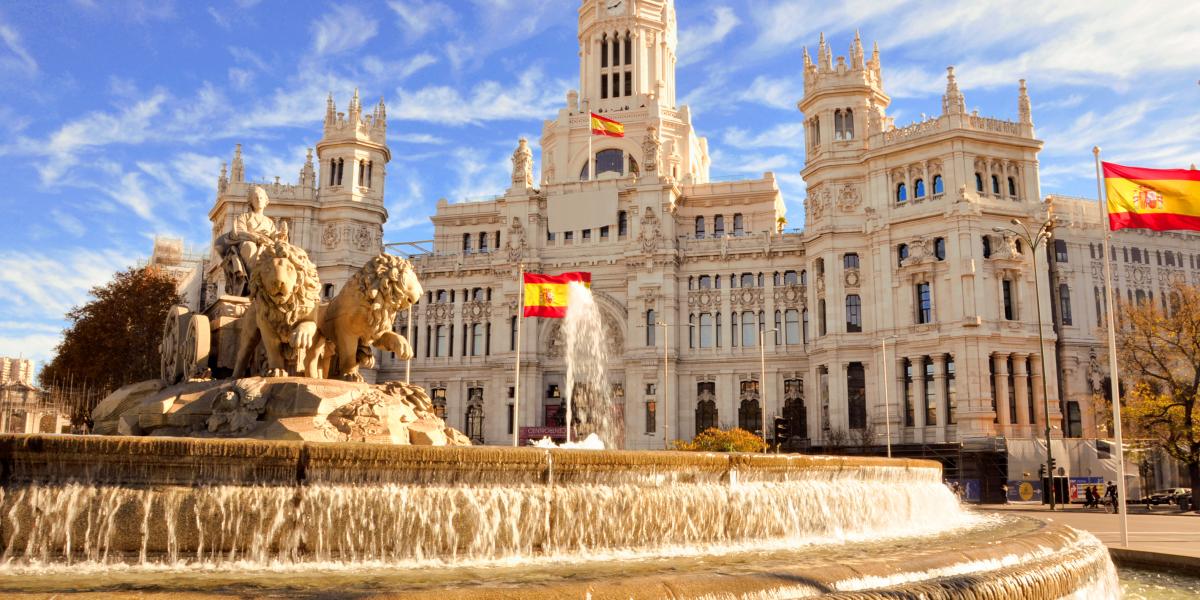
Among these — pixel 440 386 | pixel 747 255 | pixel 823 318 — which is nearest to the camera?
pixel 823 318

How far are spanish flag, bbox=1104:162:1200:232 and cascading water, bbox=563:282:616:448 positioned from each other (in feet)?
147

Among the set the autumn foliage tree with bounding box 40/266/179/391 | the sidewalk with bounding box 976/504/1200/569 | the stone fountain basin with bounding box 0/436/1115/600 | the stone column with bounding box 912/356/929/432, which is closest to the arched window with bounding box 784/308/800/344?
the stone column with bounding box 912/356/929/432

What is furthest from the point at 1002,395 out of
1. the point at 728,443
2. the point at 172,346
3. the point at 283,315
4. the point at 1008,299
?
the point at 172,346

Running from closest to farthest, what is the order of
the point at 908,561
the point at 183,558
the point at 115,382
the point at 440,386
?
the point at 183,558, the point at 908,561, the point at 115,382, the point at 440,386

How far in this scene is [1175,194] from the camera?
65.8 feet

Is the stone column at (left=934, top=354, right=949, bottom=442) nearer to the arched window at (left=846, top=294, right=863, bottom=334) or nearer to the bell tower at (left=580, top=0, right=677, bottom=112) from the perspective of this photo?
the arched window at (left=846, top=294, right=863, bottom=334)

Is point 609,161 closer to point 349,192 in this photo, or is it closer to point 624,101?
point 624,101

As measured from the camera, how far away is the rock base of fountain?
1191 cm

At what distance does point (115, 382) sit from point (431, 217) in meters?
30.7

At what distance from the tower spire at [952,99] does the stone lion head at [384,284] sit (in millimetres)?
53322

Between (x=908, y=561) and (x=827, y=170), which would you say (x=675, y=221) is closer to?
(x=827, y=170)

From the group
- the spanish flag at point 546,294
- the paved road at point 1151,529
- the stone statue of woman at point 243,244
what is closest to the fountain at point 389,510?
the stone statue of woman at point 243,244

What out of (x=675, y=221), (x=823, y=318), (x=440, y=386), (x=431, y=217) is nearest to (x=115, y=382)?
(x=440, y=386)

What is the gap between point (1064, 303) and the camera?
60.9 metres
